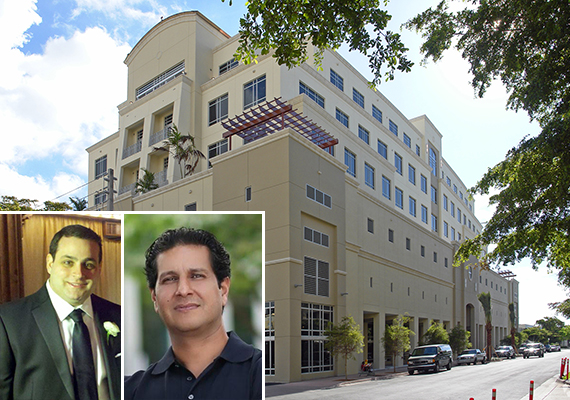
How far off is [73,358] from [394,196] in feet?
152

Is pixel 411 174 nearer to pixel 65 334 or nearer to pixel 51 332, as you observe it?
pixel 65 334

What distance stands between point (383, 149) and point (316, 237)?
21.9 metres

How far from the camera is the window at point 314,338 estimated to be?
102ft

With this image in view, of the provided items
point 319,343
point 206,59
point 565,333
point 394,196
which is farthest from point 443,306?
point 565,333

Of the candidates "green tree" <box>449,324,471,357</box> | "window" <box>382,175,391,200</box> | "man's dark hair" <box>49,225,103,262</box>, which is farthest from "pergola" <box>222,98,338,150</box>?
Answer: "green tree" <box>449,324,471,357</box>

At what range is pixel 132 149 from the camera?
162ft

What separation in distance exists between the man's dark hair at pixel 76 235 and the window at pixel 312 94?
32.3m

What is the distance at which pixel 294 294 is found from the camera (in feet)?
99.1

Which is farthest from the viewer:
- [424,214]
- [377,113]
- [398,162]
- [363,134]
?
[424,214]

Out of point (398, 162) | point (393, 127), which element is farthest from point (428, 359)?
point (393, 127)

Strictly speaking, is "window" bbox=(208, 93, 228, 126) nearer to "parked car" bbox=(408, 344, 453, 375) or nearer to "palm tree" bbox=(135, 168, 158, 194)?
"palm tree" bbox=(135, 168, 158, 194)

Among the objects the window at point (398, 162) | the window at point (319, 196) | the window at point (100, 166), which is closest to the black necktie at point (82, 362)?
the window at point (319, 196)

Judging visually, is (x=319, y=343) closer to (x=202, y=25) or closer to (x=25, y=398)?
(x=25, y=398)

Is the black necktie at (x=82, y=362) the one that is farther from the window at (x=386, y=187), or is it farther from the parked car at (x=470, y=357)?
the parked car at (x=470, y=357)
